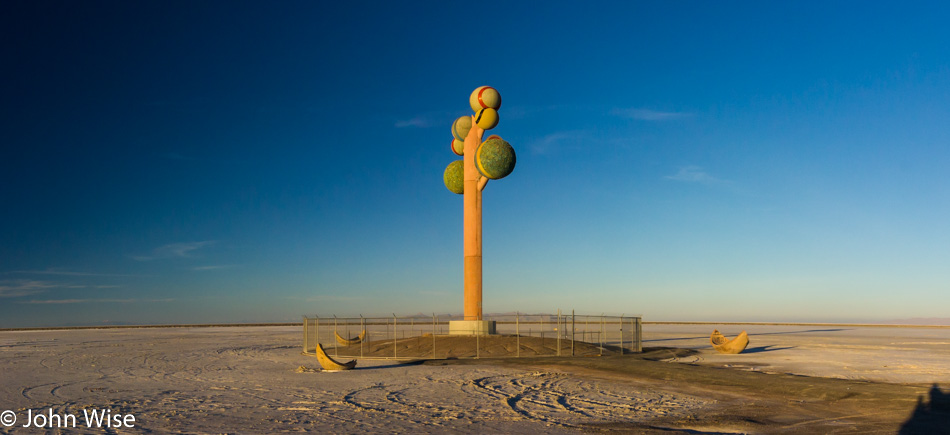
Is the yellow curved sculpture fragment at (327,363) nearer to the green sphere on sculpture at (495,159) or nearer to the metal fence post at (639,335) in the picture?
the green sphere on sculpture at (495,159)

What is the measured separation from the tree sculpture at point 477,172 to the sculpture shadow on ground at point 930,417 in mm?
21385

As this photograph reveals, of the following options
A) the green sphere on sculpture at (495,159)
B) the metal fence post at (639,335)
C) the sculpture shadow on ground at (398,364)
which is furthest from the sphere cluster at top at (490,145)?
the sculpture shadow on ground at (398,364)

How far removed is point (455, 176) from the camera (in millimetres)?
42000

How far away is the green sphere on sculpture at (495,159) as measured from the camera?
3644 cm

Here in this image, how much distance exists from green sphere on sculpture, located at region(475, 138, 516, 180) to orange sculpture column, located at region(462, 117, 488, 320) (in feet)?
2.54

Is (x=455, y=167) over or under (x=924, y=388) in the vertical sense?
over

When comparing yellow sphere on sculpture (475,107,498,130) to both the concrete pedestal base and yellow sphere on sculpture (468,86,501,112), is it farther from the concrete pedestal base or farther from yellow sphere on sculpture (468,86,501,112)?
the concrete pedestal base

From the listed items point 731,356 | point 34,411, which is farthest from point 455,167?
point 34,411

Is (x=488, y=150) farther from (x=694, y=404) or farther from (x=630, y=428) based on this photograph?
(x=630, y=428)

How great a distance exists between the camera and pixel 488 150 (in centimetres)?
3656

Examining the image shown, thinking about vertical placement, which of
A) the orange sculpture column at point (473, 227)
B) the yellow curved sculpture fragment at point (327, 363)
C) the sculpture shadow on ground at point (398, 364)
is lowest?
the sculpture shadow on ground at point (398, 364)

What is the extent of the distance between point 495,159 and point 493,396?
761 inches

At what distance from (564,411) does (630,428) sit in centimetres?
256

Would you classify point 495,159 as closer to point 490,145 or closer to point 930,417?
point 490,145
